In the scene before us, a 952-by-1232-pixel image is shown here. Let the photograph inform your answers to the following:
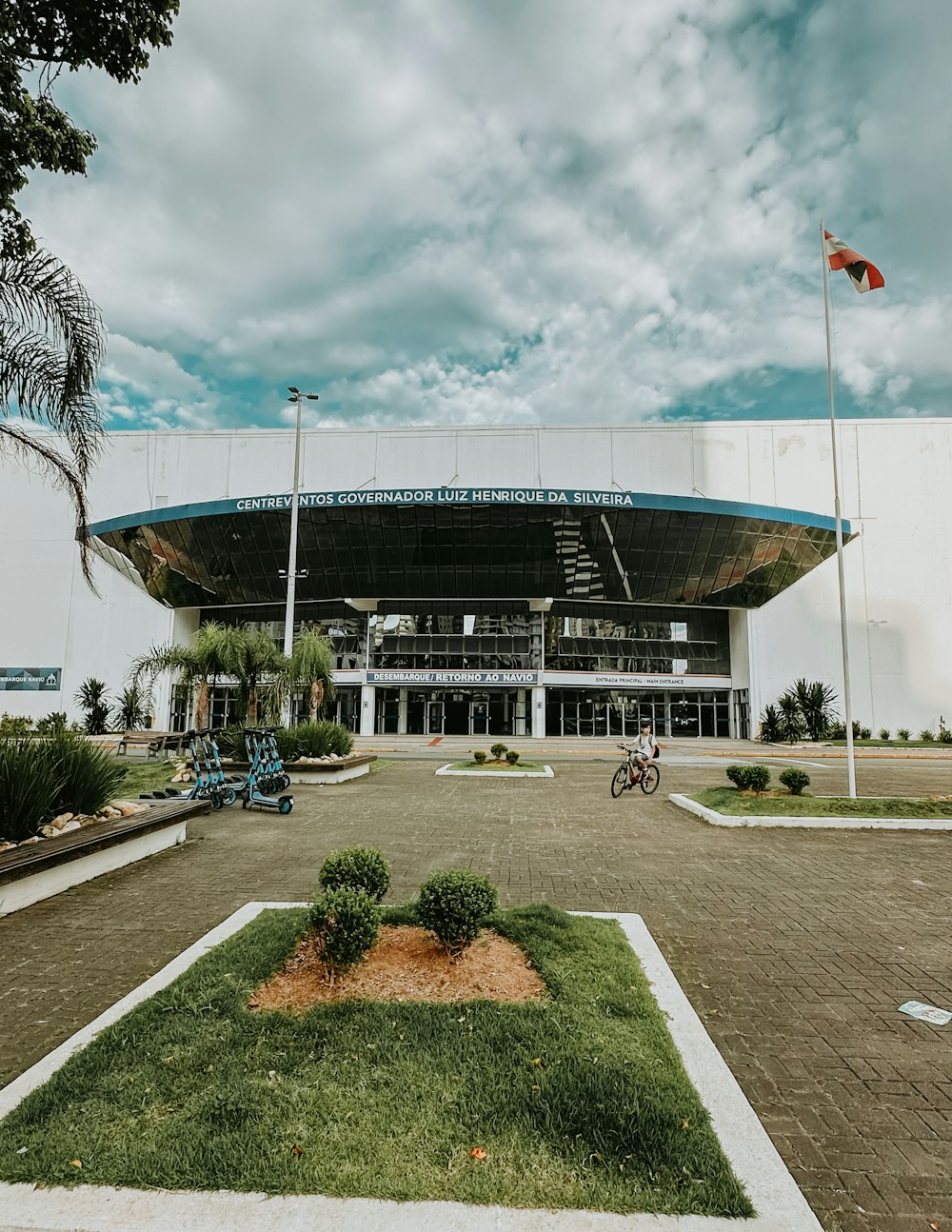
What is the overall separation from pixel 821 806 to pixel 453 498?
31128 millimetres

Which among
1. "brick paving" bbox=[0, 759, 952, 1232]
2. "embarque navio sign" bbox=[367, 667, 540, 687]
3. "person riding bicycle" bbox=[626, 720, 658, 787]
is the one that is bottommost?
"brick paving" bbox=[0, 759, 952, 1232]

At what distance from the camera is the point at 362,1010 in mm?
4191

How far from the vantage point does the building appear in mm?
43250

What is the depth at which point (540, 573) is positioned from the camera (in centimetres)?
4431

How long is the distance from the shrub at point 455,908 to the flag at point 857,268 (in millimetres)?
14105

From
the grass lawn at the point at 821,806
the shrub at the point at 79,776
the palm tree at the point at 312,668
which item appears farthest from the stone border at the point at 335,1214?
the palm tree at the point at 312,668

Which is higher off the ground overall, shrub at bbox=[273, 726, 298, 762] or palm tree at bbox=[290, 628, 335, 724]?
palm tree at bbox=[290, 628, 335, 724]

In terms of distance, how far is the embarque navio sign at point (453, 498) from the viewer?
132ft

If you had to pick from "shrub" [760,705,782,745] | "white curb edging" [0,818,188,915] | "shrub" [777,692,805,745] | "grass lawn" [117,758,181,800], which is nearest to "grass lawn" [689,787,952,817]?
"white curb edging" [0,818,188,915]

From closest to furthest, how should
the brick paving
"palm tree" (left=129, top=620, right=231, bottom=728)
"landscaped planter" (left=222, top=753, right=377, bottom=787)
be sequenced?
the brick paving, "landscaped planter" (left=222, top=753, right=377, bottom=787), "palm tree" (left=129, top=620, right=231, bottom=728)

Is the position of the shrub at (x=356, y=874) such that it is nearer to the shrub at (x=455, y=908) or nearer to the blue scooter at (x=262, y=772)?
the shrub at (x=455, y=908)

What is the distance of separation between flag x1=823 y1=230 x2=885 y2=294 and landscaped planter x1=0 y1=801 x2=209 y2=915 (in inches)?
596

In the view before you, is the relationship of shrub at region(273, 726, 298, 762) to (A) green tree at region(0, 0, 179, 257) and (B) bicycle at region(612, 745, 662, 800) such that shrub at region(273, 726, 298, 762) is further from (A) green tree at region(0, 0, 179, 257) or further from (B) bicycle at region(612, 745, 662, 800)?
(A) green tree at region(0, 0, 179, 257)

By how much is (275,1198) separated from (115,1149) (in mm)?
773
